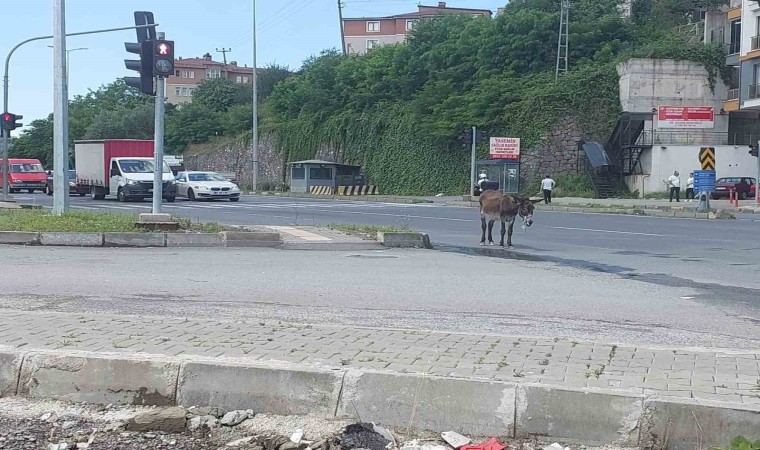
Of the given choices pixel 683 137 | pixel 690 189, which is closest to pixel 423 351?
pixel 690 189

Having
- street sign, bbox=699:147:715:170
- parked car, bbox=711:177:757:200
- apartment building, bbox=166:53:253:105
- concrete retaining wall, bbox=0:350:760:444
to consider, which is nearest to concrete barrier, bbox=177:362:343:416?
concrete retaining wall, bbox=0:350:760:444

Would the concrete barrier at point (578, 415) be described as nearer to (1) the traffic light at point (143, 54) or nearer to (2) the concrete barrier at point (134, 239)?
(2) the concrete barrier at point (134, 239)

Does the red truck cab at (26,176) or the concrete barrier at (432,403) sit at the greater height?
the red truck cab at (26,176)

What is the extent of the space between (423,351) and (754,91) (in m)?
48.4

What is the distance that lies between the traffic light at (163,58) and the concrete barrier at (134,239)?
3094 millimetres

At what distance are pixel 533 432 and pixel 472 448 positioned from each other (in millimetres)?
409

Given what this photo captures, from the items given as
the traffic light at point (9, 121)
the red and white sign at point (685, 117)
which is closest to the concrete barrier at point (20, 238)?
the traffic light at point (9, 121)

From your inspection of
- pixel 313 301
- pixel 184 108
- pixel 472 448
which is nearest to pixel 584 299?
pixel 313 301

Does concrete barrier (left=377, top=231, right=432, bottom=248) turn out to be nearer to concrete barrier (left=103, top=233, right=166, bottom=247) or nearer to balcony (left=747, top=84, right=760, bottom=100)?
concrete barrier (left=103, top=233, right=166, bottom=247)

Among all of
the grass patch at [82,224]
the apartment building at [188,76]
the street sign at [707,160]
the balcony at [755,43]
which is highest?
the apartment building at [188,76]

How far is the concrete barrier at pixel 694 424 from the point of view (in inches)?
175

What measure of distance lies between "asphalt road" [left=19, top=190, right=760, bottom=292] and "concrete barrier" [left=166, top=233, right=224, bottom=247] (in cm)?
461

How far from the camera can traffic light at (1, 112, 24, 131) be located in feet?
107

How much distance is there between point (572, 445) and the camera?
469 cm
